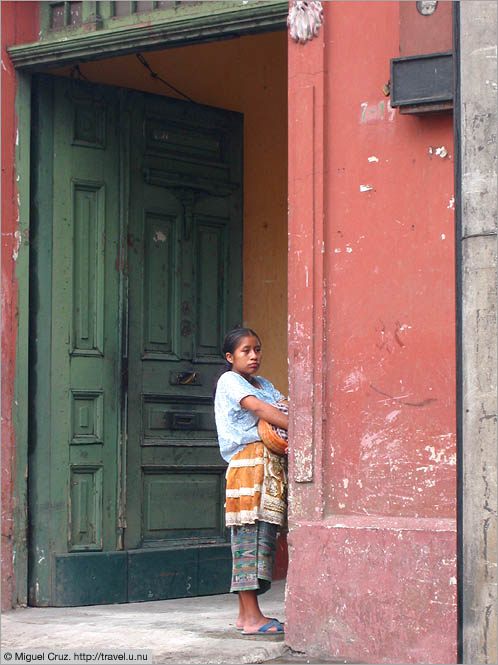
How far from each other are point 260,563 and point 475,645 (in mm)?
1888

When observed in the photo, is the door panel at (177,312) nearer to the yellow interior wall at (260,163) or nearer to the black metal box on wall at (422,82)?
the yellow interior wall at (260,163)

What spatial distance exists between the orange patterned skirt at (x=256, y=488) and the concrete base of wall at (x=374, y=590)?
276mm

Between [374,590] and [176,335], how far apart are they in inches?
109

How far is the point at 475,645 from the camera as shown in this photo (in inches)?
175

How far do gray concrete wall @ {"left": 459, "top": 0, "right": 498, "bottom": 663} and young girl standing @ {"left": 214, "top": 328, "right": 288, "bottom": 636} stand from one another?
1.82 m

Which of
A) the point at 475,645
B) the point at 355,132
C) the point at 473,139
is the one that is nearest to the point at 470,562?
the point at 475,645

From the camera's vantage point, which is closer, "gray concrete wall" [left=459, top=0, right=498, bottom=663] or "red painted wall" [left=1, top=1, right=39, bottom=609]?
"gray concrete wall" [left=459, top=0, right=498, bottom=663]

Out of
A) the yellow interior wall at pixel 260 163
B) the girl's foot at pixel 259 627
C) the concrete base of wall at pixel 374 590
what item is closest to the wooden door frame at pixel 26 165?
the yellow interior wall at pixel 260 163

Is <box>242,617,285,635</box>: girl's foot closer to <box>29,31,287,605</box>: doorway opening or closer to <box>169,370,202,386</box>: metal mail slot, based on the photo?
<box>29,31,287,605</box>: doorway opening

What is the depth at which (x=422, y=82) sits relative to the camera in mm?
5715

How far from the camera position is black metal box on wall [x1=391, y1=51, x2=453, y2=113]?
5664 millimetres

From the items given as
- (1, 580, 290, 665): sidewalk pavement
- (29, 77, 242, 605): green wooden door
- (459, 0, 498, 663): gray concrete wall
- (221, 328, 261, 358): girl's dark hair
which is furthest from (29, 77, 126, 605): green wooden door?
(459, 0, 498, 663): gray concrete wall

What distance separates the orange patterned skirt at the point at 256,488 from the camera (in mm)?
6172

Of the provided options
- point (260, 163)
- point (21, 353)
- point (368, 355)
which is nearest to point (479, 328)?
point (368, 355)
